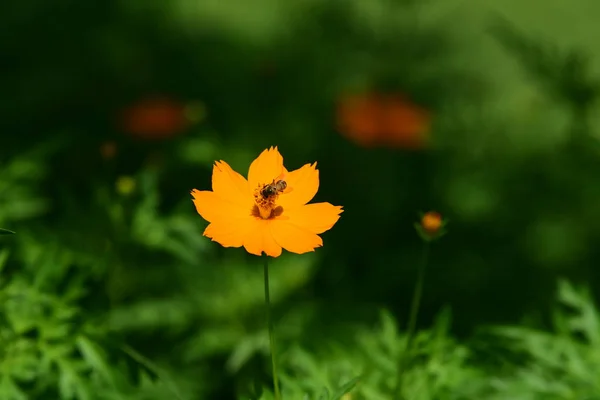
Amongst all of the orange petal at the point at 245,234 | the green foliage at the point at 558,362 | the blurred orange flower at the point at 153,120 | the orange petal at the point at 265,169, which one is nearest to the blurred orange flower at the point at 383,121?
the blurred orange flower at the point at 153,120

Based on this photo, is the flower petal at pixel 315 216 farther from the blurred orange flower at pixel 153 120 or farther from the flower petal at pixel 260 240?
the blurred orange flower at pixel 153 120

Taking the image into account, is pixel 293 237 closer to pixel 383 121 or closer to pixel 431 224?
pixel 431 224

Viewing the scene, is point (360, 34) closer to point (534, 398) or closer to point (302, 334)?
point (302, 334)

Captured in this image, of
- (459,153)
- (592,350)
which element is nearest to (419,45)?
(459,153)

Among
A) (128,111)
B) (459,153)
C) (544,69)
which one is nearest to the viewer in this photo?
(544,69)

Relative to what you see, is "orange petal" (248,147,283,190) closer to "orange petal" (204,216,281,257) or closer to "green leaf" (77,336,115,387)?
"orange petal" (204,216,281,257)

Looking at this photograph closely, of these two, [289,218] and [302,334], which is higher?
[302,334]

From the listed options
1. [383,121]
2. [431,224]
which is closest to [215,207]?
[431,224]
